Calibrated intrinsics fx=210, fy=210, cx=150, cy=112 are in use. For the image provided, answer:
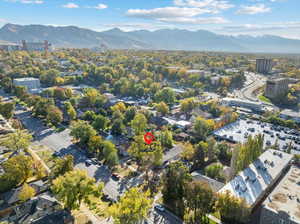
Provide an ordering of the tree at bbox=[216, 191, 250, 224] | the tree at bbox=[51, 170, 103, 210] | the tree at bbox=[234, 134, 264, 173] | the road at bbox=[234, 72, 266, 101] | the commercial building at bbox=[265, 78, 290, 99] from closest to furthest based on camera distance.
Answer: the tree at bbox=[216, 191, 250, 224]
the tree at bbox=[51, 170, 103, 210]
the tree at bbox=[234, 134, 264, 173]
the commercial building at bbox=[265, 78, 290, 99]
the road at bbox=[234, 72, 266, 101]

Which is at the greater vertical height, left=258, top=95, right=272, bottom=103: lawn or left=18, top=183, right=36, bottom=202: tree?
left=258, top=95, right=272, bottom=103: lawn

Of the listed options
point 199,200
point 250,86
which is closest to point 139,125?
point 199,200

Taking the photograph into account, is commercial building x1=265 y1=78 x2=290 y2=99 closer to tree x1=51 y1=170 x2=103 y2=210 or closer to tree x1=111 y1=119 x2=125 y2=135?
tree x1=111 y1=119 x2=125 y2=135

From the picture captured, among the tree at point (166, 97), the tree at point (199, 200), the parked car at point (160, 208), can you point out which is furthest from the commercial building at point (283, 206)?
the tree at point (166, 97)

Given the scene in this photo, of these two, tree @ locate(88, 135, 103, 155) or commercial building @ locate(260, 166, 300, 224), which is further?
tree @ locate(88, 135, 103, 155)

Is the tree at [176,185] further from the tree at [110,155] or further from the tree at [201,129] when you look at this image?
the tree at [201,129]

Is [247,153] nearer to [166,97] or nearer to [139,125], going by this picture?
[139,125]

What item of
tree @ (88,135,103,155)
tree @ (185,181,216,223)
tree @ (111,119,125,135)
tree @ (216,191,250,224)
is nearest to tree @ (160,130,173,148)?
tree @ (111,119,125,135)

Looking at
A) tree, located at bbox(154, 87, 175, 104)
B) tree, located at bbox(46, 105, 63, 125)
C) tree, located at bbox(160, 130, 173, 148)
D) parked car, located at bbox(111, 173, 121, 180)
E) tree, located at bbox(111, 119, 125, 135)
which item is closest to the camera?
parked car, located at bbox(111, 173, 121, 180)
